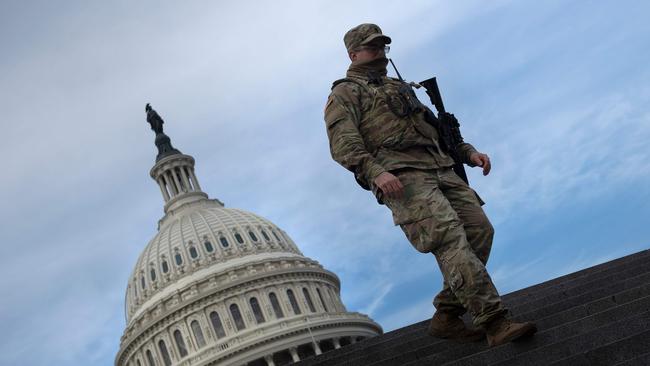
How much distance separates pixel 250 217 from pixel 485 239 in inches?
3013

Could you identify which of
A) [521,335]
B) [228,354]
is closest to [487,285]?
[521,335]

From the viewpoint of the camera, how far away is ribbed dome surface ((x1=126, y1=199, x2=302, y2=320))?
74.9 meters

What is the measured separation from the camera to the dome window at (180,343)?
6900 centimetres

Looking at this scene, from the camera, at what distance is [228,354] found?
65.8 m

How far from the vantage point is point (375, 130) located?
282 inches

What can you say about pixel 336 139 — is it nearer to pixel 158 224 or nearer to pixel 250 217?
pixel 250 217

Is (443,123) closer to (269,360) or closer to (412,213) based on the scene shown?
(412,213)

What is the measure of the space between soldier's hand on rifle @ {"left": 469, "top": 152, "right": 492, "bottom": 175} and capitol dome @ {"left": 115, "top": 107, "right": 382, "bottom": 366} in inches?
2342

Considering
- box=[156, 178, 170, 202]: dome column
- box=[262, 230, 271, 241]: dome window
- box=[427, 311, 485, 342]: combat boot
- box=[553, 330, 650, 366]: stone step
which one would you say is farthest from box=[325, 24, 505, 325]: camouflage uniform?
box=[156, 178, 170, 202]: dome column

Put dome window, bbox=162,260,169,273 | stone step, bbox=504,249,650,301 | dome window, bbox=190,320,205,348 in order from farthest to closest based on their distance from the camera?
dome window, bbox=162,260,169,273 → dome window, bbox=190,320,205,348 → stone step, bbox=504,249,650,301

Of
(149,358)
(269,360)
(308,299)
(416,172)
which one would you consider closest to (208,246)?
(308,299)

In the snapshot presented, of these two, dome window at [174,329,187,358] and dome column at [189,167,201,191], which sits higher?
dome column at [189,167,201,191]

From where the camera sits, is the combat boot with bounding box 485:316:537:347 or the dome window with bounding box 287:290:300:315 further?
the dome window with bounding box 287:290:300:315

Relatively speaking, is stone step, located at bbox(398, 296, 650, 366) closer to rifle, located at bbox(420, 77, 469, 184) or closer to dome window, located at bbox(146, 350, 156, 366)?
rifle, located at bbox(420, 77, 469, 184)
